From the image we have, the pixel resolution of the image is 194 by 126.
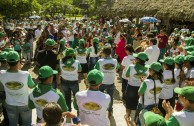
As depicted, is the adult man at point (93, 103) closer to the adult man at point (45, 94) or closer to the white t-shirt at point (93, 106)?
the white t-shirt at point (93, 106)

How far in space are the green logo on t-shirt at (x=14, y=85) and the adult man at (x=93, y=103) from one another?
1165 millimetres

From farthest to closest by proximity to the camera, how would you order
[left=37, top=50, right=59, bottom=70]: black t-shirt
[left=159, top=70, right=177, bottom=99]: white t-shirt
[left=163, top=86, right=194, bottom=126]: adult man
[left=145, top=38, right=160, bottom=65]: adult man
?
[left=145, top=38, right=160, bottom=65]: adult man, [left=37, top=50, right=59, bottom=70]: black t-shirt, [left=159, top=70, right=177, bottom=99]: white t-shirt, [left=163, top=86, right=194, bottom=126]: adult man

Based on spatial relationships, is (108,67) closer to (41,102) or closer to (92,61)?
(41,102)

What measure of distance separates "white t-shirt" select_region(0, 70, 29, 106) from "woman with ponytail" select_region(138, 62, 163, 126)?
2179 millimetres

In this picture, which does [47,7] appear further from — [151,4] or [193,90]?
[193,90]

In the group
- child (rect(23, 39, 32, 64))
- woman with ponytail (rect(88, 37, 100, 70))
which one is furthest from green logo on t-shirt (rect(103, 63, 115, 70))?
child (rect(23, 39, 32, 64))

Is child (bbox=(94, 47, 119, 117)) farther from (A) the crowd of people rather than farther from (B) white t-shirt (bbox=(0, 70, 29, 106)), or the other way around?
(B) white t-shirt (bbox=(0, 70, 29, 106))

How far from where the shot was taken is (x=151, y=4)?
22031mm

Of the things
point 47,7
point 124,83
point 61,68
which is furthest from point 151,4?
point 47,7

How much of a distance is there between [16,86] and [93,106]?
4.97 ft

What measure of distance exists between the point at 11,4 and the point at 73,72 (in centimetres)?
1802

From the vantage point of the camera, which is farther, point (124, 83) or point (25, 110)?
point (124, 83)

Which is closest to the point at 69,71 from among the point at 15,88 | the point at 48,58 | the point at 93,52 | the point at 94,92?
the point at 48,58

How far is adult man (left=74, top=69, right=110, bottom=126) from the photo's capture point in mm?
4066
